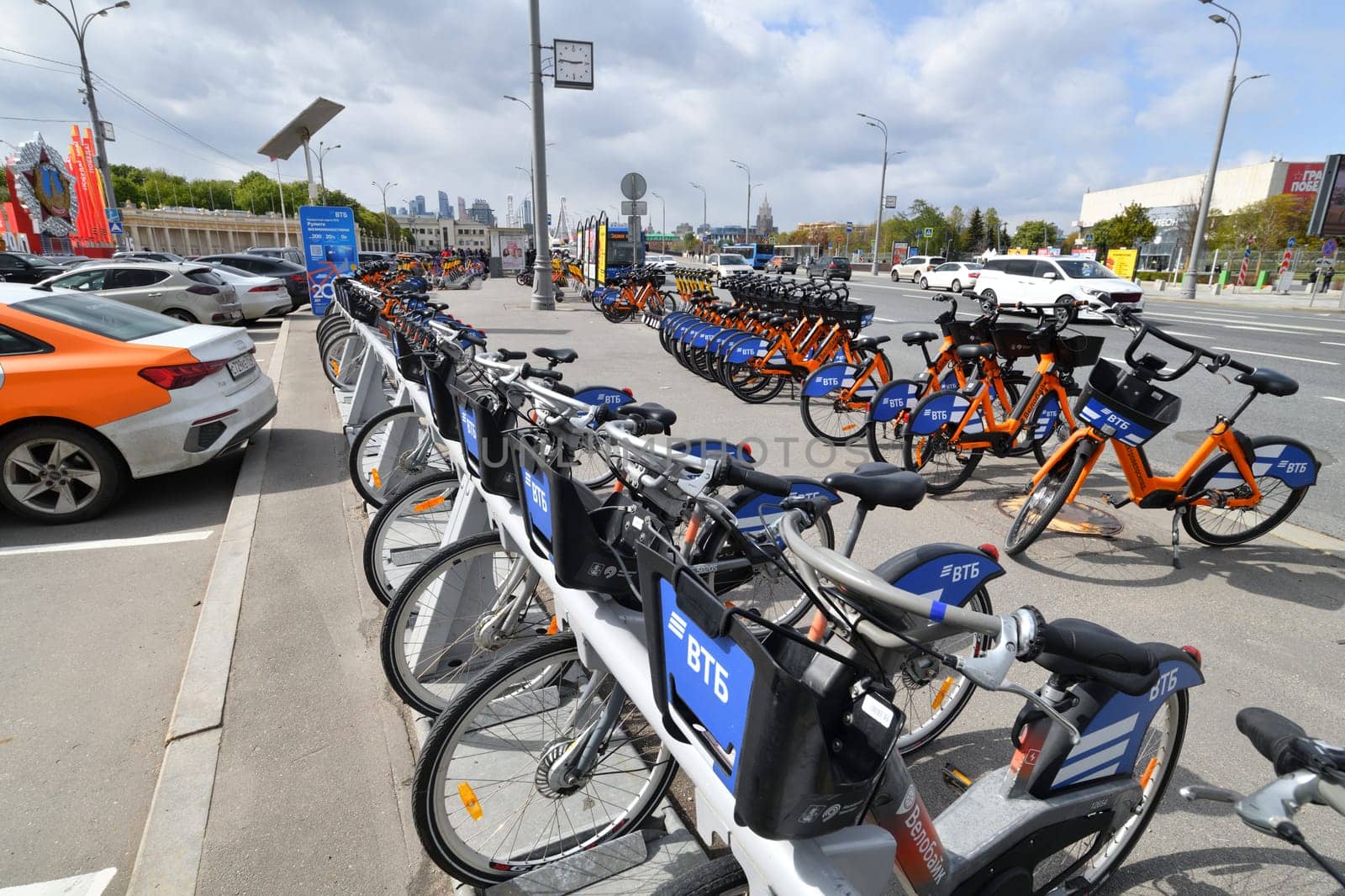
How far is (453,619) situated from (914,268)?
117ft

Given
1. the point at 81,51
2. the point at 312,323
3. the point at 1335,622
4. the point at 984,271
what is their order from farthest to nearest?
the point at 81,51 → the point at 984,271 → the point at 312,323 → the point at 1335,622

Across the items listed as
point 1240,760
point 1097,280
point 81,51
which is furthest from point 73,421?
point 81,51

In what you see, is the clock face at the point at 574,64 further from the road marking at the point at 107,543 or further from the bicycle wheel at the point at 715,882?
the bicycle wheel at the point at 715,882

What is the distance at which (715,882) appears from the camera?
4.54 feet

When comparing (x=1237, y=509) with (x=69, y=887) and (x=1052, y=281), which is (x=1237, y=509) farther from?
(x=1052, y=281)

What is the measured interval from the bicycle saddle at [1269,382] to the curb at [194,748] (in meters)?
4.99

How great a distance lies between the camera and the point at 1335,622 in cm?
338

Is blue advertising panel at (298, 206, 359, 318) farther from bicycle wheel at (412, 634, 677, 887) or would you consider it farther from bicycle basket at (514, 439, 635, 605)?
bicycle basket at (514, 439, 635, 605)

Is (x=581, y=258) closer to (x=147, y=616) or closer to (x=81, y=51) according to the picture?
(x=81, y=51)

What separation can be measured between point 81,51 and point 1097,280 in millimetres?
33931

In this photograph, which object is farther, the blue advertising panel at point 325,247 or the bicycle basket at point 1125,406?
the blue advertising panel at point 325,247

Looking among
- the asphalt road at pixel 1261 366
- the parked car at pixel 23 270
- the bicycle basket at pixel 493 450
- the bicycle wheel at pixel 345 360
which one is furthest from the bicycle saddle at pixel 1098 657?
A: the parked car at pixel 23 270

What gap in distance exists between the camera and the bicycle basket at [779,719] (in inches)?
43.9

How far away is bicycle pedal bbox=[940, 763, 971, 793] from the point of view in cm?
234
